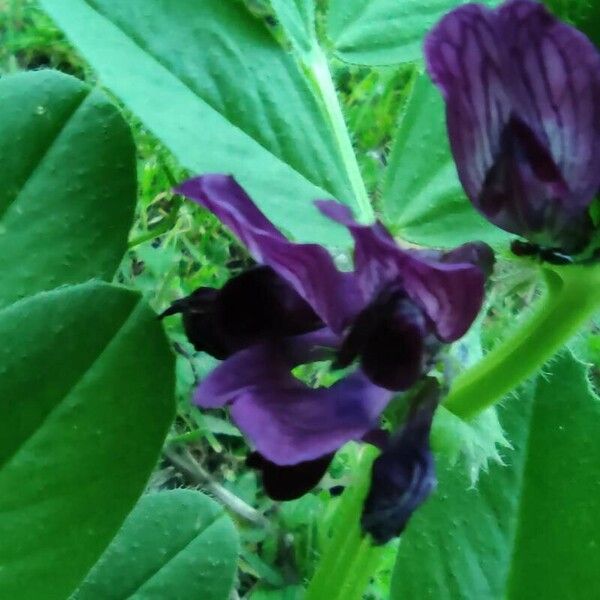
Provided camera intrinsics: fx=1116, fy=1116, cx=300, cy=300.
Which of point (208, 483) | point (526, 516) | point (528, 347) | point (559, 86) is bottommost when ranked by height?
point (208, 483)

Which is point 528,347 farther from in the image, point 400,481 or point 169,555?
point 169,555

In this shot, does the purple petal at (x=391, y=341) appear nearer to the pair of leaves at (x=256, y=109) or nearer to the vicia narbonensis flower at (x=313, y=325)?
the vicia narbonensis flower at (x=313, y=325)

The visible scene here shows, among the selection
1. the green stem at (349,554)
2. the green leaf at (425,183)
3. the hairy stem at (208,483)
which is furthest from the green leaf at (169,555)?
the hairy stem at (208,483)

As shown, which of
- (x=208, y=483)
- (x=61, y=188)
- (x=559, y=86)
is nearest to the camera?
(x=559, y=86)

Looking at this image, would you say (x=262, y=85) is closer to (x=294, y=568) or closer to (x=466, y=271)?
(x=466, y=271)

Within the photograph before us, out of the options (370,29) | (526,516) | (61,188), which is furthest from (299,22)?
(526,516)

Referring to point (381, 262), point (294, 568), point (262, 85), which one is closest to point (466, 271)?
point (381, 262)

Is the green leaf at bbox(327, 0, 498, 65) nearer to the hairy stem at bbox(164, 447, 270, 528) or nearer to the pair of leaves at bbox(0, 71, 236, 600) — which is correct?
the pair of leaves at bbox(0, 71, 236, 600)

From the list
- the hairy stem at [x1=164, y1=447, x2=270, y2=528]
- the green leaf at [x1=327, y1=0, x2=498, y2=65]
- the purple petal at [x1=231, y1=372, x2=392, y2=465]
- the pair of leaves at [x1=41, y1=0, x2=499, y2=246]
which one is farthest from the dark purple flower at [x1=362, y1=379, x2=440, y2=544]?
the hairy stem at [x1=164, y1=447, x2=270, y2=528]
